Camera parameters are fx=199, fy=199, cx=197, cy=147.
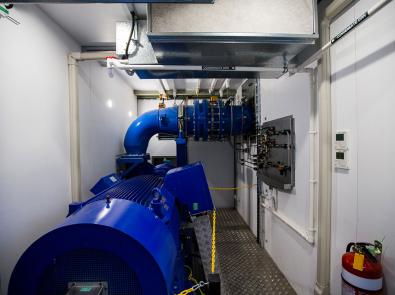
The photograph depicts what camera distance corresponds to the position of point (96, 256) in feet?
2.92

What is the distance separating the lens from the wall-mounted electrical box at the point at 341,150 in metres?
1.24

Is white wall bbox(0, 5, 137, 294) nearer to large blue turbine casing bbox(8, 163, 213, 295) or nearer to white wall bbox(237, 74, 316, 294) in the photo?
large blue turbine casing bbox(8, 163, 213, 295)

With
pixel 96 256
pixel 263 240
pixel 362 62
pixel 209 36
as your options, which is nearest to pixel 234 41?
pixel 209 36

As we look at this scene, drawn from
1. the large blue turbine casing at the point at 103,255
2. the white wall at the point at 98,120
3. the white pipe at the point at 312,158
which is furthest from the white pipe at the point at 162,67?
the large blue turbine casing at the point at 103,255

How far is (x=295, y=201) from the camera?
1829mm

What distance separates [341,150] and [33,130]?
88.8 inches

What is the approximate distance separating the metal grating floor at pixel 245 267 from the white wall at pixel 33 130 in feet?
5.88

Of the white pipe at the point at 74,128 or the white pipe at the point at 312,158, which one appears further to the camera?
the white pipe at the point at 74,128

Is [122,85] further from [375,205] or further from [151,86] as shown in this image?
[375,205]

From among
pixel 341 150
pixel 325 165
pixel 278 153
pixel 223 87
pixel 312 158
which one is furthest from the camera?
pixel 223 87

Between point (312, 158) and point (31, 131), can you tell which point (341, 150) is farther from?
point (31, 131)

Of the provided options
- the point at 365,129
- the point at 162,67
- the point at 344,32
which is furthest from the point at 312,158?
the point at 162,67

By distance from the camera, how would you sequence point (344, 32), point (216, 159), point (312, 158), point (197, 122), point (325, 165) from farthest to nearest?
point (216, 159) → point (197, 122) → point (312, 158) → point (325, 165) → point (344, 32)

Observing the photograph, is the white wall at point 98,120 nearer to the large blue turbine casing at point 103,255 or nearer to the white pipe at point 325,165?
the large blue turbine casing at point 103,255
